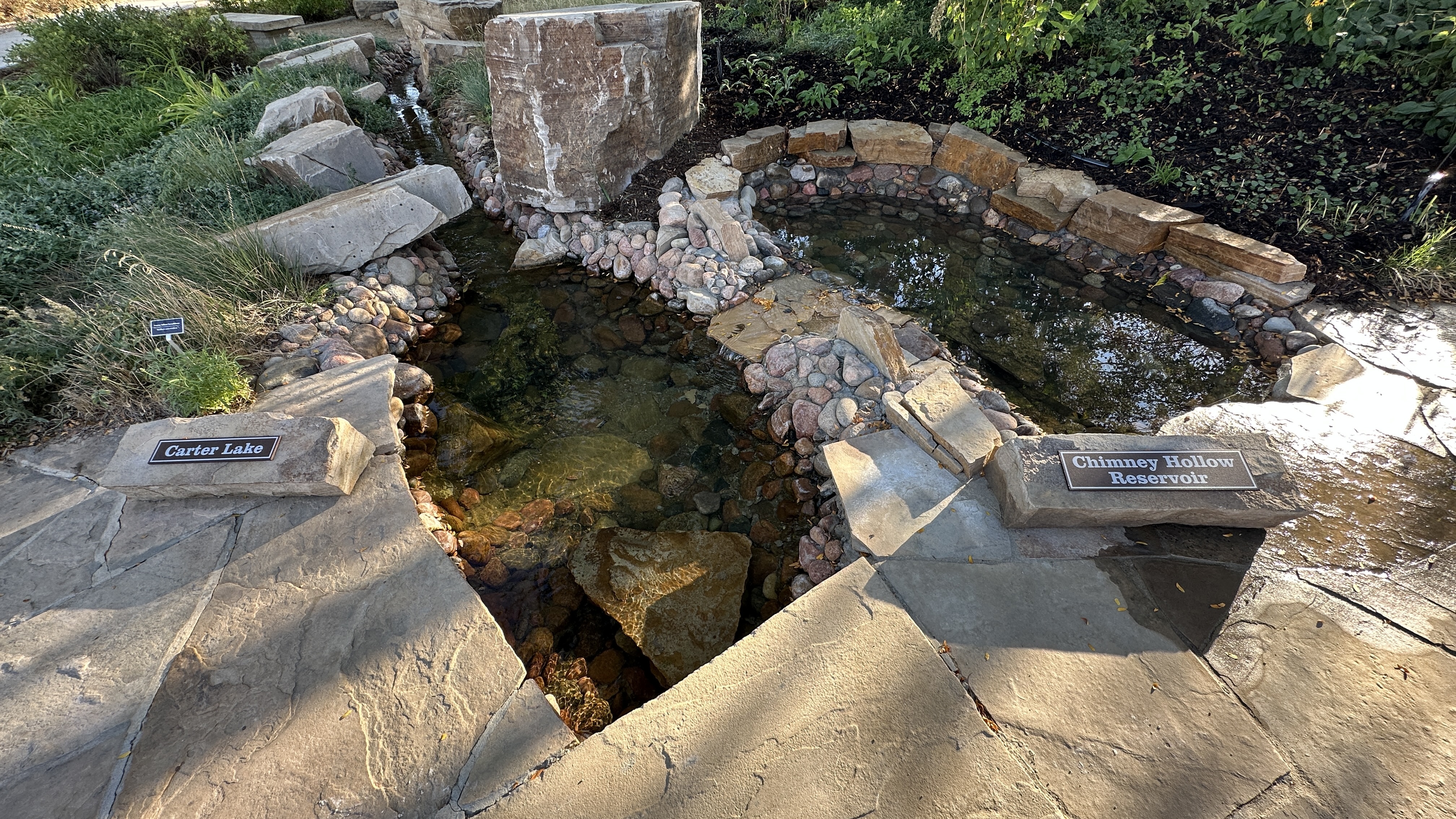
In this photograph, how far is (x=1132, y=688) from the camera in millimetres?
1811

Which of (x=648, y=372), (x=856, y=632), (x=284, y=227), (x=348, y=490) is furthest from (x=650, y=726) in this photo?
(x=284, y=227)

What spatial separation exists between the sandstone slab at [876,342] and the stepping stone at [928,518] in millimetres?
623

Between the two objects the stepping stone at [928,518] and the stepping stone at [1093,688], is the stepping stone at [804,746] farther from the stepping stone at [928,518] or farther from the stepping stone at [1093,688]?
the stepping stone at [928,518]

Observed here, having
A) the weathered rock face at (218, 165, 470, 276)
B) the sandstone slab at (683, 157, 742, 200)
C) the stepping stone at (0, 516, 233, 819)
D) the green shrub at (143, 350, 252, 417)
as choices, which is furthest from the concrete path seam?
the sandstone slab at (683, 157, 742, 200)

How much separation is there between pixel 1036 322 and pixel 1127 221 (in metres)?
1.07

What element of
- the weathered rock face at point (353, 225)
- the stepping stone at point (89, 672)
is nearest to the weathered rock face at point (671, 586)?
the stepping stone at point (89, 672)

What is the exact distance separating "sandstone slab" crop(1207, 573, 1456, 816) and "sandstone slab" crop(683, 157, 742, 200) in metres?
3.83

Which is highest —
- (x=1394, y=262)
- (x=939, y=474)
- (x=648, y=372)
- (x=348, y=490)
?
(x=1394, y=262)

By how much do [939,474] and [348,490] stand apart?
98.1 inches

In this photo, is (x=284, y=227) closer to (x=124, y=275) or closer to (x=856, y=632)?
(x=124, y=275)

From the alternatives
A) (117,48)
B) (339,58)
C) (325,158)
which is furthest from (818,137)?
(117,48)

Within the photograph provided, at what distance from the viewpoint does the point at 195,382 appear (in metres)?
2.80

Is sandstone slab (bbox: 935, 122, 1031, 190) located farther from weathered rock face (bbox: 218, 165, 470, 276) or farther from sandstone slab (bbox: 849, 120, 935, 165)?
weathered rock face (bbox: 218, 165, 470, 276)

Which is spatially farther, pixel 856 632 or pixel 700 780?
pixel 856 632
